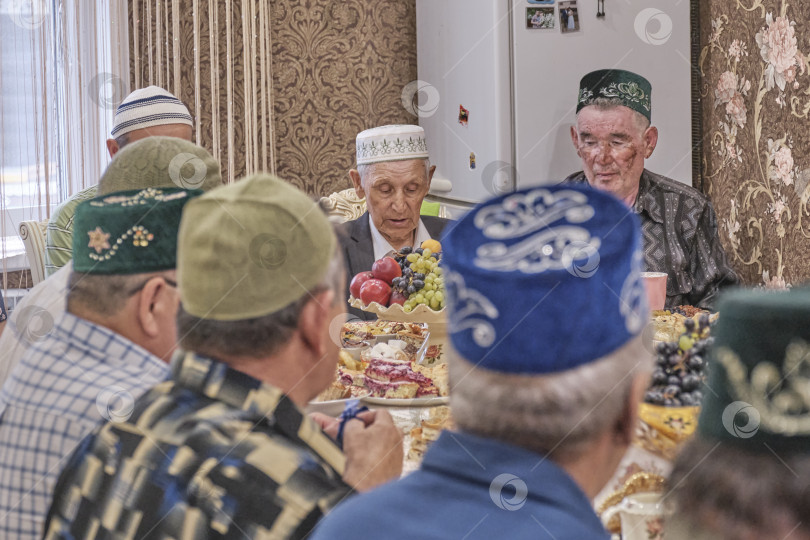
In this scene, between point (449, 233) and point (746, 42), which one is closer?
point (449, 233)

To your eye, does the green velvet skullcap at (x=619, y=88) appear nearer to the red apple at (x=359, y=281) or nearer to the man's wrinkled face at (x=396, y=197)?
the man's wrinkled face at (x=396, y=197)

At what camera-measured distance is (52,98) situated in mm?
3395

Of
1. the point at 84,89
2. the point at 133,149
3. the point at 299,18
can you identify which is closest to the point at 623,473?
the point at 133,149

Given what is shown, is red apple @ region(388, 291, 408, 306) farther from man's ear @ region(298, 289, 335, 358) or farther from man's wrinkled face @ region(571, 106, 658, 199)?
man's wrinkled face @ region(571, 106, 658, 199)

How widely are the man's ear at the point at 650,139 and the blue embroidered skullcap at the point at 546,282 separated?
8.06ft

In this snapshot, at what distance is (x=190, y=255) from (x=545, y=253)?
0.32 meters

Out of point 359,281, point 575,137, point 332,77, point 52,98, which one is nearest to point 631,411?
point 359,281

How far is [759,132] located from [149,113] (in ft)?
6.34

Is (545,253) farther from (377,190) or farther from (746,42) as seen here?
(746,42)

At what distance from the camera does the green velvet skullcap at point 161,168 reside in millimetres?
1216

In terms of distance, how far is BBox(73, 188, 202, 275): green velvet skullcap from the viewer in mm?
948

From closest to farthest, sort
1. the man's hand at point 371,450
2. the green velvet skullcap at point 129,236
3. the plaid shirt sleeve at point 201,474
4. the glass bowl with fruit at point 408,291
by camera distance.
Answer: the plaid shirt sleeve at point 201,474, the man's hand at point 371,450, the green velvet skullcap at point 129,236, the glass bowl with fruit at point 408,291

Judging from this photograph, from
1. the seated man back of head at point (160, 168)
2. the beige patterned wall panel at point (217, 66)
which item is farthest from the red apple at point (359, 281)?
the beige patterned wall panel at point (217, 66)

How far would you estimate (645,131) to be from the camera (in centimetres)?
300
